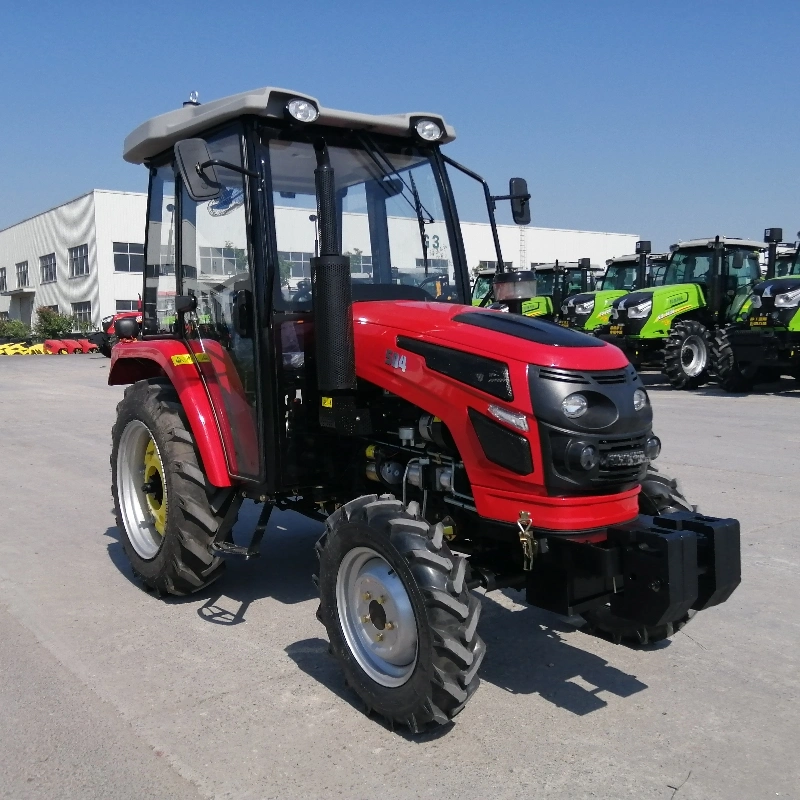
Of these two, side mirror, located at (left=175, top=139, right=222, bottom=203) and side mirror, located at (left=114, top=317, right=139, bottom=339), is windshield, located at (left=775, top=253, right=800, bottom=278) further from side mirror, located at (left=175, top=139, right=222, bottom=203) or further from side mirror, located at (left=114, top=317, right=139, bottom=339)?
side mirror, located at (left=175, top=139, right=222, bottom=203)

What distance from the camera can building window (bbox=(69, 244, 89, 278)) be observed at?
1895 inches

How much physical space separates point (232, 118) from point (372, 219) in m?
0.90

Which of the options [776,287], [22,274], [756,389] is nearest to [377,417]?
[776,287]

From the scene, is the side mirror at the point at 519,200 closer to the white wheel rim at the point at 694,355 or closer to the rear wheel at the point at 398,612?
the rear wheel at the point at 398,612

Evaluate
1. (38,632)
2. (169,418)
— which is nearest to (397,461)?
(169,418)

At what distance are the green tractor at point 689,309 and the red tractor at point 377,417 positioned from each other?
12.7m

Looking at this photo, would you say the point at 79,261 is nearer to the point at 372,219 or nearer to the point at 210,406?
the point at 210,406

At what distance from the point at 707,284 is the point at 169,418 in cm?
1465

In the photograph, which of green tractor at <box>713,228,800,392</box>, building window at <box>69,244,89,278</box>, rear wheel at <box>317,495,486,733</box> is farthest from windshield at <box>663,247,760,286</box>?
building window at <box>69,244,89,278</box>

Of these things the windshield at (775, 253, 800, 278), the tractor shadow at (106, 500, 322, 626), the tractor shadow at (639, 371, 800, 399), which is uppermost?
the windshield at (775, 253, 800, 278)

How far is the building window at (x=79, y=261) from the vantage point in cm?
4812

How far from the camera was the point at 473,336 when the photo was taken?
3600mm

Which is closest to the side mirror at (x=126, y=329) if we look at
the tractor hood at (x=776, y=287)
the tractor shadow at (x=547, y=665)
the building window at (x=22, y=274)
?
the tractor shadow at (x=547, y=665)

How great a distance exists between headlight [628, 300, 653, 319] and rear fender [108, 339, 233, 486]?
1322cm
